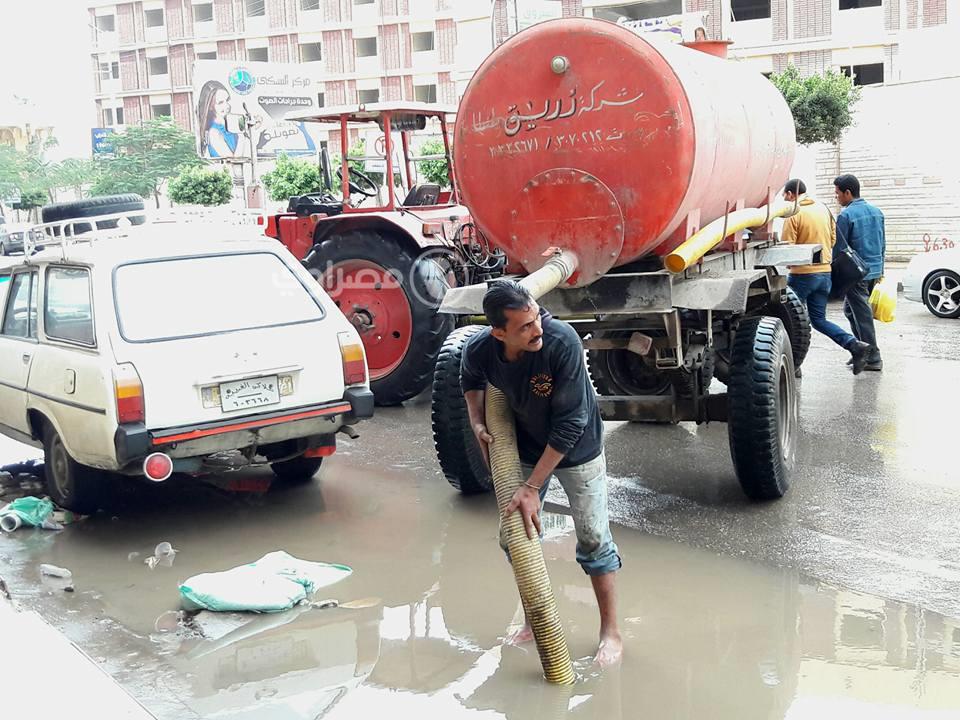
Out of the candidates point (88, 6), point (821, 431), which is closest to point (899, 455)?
point (821, 431)

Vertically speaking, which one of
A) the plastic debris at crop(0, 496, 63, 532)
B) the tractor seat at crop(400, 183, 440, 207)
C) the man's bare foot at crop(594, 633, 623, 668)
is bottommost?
the man's bare foot at crop(594, 633, 623, 668)

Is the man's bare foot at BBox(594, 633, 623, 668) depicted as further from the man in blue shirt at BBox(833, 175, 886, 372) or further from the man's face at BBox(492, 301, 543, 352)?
the man in blue shirt at BBox(833, 175, 886, 372)

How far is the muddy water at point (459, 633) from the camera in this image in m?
3.87

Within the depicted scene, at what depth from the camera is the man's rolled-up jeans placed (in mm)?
4098

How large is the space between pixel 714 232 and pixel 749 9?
3677cm

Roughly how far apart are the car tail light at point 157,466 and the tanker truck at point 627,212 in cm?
158

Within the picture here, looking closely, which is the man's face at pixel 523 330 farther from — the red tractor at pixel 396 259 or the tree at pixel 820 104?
the tree at pixel 820 104

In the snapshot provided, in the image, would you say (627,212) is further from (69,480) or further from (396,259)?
(396,259)

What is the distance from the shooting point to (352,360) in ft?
20.4

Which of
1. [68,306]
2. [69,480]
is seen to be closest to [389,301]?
[68,306]

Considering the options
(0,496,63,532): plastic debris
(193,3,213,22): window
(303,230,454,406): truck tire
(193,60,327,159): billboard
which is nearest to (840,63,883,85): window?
(193,60,327,159): billboard

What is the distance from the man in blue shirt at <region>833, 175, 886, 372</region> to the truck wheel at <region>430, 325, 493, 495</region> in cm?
495

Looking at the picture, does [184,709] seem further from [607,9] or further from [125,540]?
[607,9]

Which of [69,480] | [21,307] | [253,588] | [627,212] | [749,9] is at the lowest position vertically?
[253,588]
